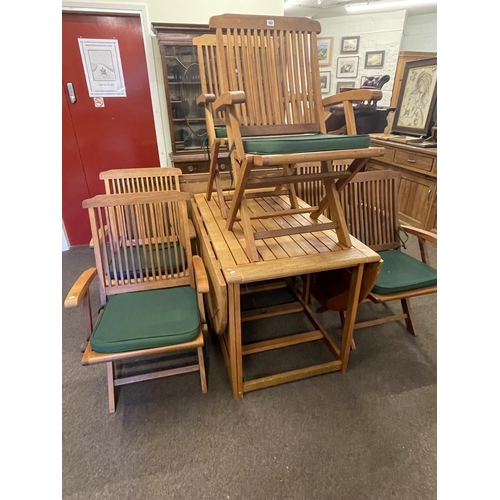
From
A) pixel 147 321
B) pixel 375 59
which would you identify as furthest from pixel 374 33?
pixel 147 321

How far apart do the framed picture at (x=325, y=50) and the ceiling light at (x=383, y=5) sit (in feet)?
1.86

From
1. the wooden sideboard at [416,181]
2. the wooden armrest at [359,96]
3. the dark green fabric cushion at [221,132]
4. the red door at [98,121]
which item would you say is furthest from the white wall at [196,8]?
the wooden armrest at [359,96]

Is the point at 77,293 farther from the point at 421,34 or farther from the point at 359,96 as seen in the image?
the point at 421,34

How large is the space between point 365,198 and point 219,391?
1483 millimetres

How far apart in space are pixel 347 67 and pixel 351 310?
5.23m

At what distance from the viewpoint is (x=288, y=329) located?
80.5 inches

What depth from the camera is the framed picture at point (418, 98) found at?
10.4ft

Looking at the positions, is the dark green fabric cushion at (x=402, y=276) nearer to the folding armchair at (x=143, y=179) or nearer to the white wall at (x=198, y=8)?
the folding armchair at (x=143, y=179)

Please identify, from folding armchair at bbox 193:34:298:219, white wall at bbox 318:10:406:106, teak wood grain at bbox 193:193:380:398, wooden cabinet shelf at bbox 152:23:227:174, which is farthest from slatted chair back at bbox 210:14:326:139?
white wall at bbox 318:10:406:106

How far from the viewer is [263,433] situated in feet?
4.62

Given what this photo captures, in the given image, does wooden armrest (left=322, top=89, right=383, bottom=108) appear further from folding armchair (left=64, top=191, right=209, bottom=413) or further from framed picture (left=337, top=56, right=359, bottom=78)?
framed picture (left=337, top=56, right=359, bottom=78)
